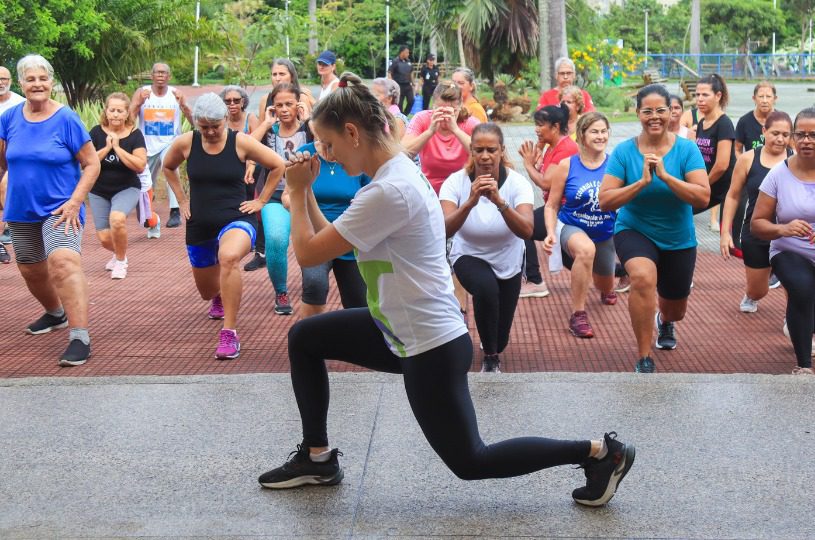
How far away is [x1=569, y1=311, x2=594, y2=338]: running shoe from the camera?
816cm

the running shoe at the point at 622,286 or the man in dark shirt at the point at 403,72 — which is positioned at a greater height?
the man in dark shirt at the point at 403,72

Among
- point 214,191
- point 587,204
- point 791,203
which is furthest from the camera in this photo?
point 587,204

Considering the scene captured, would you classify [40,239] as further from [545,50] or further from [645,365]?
[545,50]

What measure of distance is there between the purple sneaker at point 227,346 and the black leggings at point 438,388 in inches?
116

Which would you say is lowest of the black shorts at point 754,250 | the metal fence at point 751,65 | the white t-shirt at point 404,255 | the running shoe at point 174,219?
the metal fence at point 751,65

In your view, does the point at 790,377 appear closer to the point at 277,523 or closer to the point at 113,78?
the point at 277,523

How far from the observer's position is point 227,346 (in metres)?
7.55

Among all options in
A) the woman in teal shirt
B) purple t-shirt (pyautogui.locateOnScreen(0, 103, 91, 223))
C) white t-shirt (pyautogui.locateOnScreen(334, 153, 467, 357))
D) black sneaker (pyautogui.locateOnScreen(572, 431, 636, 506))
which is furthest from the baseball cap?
black sneaker (pyautogui.locateOnScreen(572, 431, 636, 506))

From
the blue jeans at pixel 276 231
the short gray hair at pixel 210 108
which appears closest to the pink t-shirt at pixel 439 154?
the blue jeans at pixel 276 231

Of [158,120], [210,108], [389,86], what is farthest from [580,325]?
[158,120]

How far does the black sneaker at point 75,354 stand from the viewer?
24.2 feet

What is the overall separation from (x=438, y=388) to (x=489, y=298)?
2829 millimetres

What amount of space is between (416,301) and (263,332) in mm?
4313

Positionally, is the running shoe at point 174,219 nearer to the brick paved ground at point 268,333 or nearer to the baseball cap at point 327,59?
the brick paved ground at point 268,333
